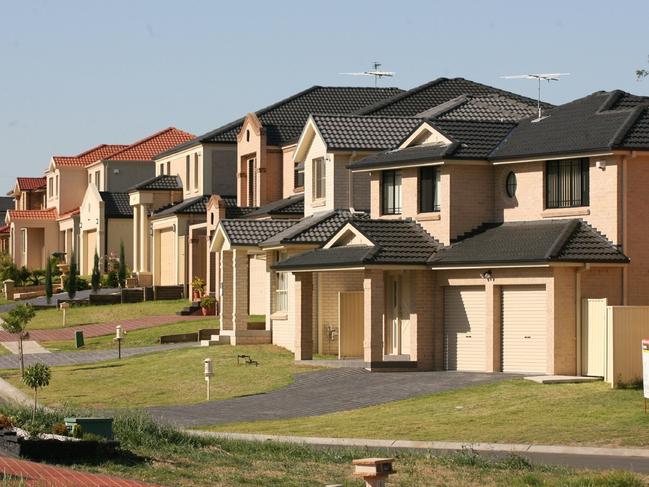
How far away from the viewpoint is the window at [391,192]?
48.0 metres

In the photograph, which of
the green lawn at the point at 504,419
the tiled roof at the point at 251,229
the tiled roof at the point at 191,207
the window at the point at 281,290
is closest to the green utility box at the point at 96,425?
the green lawn at the point at 504,419

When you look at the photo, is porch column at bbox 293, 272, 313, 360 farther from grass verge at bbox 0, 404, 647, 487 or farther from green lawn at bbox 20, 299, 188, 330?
grass verge at bbox 0, 404, 647, 487

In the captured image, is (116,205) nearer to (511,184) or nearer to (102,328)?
(102,328)

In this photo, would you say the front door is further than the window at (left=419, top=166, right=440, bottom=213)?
Yes

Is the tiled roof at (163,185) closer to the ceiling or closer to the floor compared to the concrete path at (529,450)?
closer to the ceiling

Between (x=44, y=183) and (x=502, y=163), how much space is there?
6870 centimetres

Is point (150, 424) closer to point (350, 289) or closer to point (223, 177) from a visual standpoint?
point (350, 289)

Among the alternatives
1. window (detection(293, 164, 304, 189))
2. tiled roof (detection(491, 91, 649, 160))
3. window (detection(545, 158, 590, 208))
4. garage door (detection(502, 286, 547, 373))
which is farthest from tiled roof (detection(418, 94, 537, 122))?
garage door (detection(502, 286, 547, 373))

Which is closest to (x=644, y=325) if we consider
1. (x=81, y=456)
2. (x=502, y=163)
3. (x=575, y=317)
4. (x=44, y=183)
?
(x=575, y=317)

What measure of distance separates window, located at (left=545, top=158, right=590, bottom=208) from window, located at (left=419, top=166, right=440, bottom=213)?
3752 millimetres

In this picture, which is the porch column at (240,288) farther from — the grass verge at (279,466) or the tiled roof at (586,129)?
the grass verge at (279,466)

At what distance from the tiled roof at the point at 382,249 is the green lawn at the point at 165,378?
326cm

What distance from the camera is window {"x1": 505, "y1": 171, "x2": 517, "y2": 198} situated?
4519cm

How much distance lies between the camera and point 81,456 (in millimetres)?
25047
